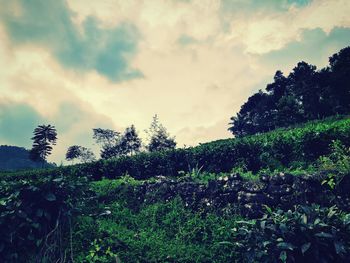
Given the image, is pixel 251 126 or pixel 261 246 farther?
pixel 251 126

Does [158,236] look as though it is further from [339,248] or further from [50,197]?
[339,248]

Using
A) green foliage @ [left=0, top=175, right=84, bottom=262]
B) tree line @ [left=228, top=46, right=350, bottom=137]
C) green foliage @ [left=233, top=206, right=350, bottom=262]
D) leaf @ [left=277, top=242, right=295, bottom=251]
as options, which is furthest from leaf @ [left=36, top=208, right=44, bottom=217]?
tree line @ [left=228, top=46, right=350, bottom=137]

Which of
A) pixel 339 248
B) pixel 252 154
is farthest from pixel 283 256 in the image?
pixel 252 154

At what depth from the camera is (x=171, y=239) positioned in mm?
7836

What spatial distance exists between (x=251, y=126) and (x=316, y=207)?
180ft

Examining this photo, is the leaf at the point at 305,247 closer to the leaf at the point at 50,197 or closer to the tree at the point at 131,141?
the leaf at the point at 50,197

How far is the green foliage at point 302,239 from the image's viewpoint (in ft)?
18.7

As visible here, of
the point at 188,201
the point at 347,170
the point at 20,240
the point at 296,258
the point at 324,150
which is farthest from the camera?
the point at 324,150

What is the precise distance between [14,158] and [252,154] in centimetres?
10141

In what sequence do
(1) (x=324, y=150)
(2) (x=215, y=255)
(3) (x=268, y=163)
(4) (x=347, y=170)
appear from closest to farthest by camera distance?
(2) (x=215, y=255)
(4) (x=347, y=170)
(1) (x=324, y=150)
(3) (x=268, y=163)

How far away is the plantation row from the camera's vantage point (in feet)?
32.8

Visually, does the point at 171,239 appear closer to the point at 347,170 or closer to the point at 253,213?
the point at 253,213

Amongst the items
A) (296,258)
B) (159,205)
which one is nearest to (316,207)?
(296,258)

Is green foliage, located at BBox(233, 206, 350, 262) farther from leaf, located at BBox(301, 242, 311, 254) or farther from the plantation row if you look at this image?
the plantation row
